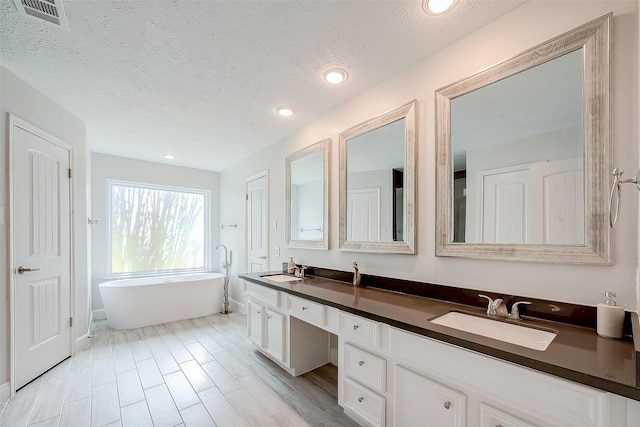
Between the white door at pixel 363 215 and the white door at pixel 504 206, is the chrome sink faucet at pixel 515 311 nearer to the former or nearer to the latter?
the white door at pixel 504 206

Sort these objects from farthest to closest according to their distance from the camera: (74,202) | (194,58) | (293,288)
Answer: (74,202), (293,288), (194,58)

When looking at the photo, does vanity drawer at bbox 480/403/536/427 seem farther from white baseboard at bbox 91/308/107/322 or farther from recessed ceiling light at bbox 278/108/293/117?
white baseboard at bbox 91/308/107/322

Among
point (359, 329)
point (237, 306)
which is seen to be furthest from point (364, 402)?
point (237, 306)

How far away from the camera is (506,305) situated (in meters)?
1.47

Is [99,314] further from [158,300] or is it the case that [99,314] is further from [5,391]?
[5,391]

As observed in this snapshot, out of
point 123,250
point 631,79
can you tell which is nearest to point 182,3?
point 631,79

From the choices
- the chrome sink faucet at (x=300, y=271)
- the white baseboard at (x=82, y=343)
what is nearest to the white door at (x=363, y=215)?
the chrome sink faucet at (x=300, y=271)

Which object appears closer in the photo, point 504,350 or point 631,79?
point 504,350

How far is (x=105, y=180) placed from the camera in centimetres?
428

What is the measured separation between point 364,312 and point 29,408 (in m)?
2.55

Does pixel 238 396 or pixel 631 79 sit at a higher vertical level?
pixel 631 79

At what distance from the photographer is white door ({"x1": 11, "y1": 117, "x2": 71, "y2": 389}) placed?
2.25 metres

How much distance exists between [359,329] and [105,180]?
461 cm

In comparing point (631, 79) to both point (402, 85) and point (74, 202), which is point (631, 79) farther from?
point (74, 202)
